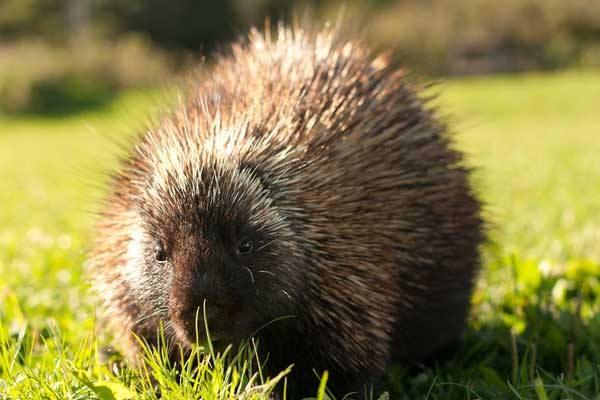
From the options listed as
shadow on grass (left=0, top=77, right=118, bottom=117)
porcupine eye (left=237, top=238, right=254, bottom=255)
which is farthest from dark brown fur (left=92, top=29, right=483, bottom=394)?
shadow on grass (left=0, top=77, right=118, bottom=117)

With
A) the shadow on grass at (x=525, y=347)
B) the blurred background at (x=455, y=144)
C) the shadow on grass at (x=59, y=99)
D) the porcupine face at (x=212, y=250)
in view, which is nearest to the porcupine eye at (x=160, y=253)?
the porcupine face at (x=212, y=250)

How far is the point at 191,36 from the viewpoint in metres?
45.1

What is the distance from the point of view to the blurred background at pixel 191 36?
28.9m

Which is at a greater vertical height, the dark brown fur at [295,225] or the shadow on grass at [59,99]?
the dark brown fur at [295,225]

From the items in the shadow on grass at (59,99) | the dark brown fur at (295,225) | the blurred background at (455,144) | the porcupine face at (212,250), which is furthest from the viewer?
the shadow on grass at (59,99)

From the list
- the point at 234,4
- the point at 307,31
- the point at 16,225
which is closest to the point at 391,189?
the point at 307,31

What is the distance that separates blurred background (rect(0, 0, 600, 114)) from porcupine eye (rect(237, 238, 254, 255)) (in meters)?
18.1

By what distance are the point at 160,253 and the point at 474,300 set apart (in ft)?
8.05

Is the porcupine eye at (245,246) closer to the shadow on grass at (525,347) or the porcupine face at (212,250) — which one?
the porcupine face at (212,250)

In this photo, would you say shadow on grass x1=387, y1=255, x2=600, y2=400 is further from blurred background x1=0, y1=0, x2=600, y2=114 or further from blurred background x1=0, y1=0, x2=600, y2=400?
blurred background x1=0, y1=0, x2=600, y2=114

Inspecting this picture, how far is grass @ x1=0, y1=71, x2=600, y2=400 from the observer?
A: 9.05 feet

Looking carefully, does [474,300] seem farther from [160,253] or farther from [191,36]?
[191,36]

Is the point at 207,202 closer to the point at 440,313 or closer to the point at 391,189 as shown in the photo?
the point at 391,189

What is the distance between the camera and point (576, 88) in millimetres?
27297
